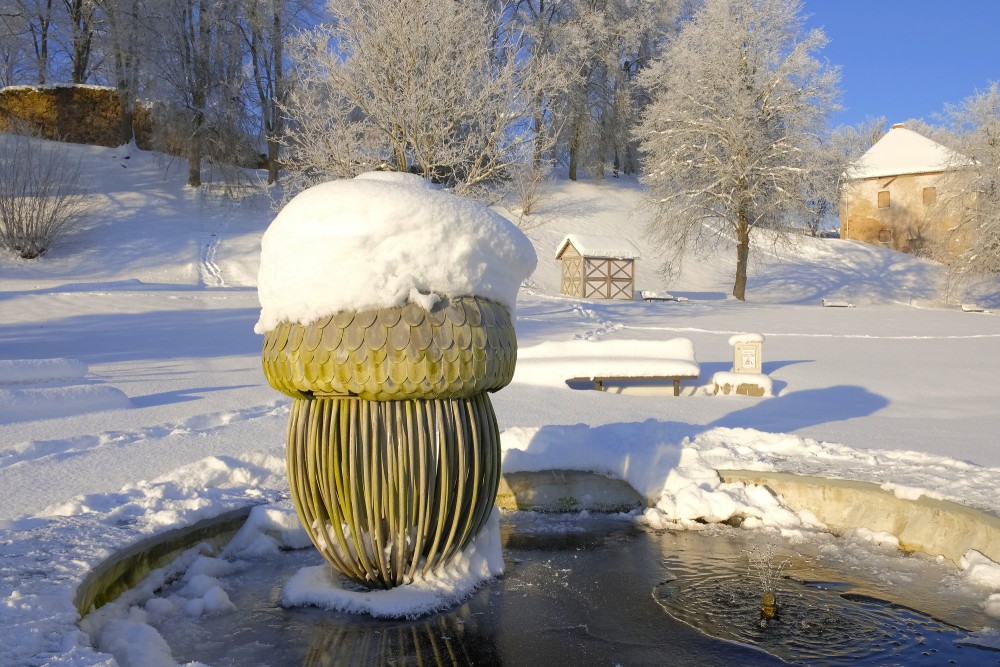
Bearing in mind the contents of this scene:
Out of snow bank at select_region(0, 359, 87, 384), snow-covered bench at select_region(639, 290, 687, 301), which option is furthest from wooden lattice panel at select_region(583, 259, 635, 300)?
snow bank at select_region(0, 359, 87, 384)

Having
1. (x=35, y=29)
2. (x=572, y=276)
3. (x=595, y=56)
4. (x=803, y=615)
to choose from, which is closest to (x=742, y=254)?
(x=572, y=276)

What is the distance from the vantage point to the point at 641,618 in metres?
3.33

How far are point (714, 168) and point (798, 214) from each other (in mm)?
3391

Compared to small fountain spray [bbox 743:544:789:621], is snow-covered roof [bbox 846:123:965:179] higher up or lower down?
higher up

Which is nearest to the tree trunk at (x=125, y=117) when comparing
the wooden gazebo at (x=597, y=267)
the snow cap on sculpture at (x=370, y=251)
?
the wooden gazebo at (x=597, y=267)

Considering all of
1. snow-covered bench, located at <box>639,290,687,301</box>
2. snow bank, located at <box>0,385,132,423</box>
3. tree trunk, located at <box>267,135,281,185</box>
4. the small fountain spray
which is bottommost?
the small fountain spray

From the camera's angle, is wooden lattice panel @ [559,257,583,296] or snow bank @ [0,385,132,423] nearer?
snow bank @ [0,385,132,423]

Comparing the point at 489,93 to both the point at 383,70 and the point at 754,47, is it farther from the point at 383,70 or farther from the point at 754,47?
the point at 754,47

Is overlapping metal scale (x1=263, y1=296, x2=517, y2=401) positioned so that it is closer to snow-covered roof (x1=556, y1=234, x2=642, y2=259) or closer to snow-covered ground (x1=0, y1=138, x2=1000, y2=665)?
snow-covered ground (x1=0, y1=138, x2=1000, y2=665)

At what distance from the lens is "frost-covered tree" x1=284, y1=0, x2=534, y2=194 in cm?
1636

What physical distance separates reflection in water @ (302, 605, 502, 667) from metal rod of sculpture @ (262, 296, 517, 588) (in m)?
0.30

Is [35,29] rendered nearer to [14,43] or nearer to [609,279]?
[14,43]

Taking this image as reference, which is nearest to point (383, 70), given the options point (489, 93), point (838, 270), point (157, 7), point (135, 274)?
point (489, 93)

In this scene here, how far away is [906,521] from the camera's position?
14.0 ft
